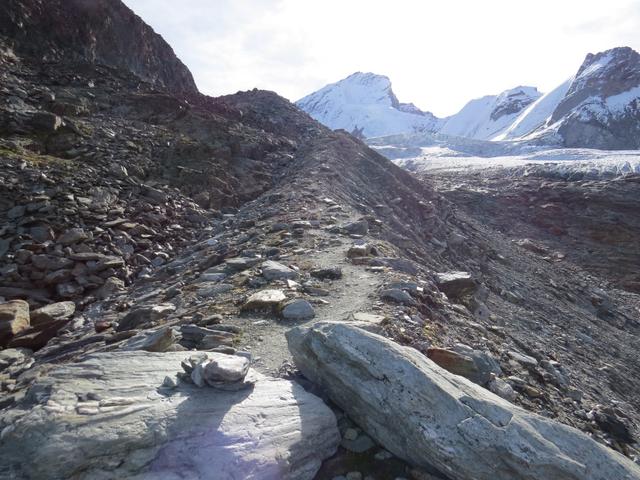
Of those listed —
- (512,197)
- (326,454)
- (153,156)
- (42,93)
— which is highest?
(42,93)

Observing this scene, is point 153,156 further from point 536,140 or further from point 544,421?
point 536,140

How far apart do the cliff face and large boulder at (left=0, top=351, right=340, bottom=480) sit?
23.9m

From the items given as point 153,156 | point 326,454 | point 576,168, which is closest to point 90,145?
point 153,156

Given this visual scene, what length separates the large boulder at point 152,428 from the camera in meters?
2.50

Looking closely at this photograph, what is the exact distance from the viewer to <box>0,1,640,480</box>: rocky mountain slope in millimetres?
2977

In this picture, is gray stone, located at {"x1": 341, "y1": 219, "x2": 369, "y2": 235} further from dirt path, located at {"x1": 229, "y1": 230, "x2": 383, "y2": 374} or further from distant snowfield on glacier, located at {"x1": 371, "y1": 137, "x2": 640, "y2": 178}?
distant snowfield on glacier, located at {"x1": 371, "y1": 137, "x2": 640, "y2": 178}

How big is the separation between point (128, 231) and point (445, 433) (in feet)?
34.0

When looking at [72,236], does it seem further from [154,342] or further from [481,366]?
[481,366]

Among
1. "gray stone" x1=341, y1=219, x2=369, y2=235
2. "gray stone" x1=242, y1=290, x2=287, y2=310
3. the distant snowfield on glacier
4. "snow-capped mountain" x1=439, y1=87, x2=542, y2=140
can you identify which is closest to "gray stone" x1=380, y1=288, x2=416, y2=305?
"gray stone" x1=242, y1=290, x2=287, y2=310

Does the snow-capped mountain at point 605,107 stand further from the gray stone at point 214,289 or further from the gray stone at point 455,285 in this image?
the gray stone at point 214,289

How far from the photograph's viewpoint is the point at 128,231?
11188 mm

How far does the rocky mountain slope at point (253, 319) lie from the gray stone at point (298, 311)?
A: 0.05m

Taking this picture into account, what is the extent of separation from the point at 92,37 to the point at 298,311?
1080 inches

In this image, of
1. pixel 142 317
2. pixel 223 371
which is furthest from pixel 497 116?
pixel 223 371
